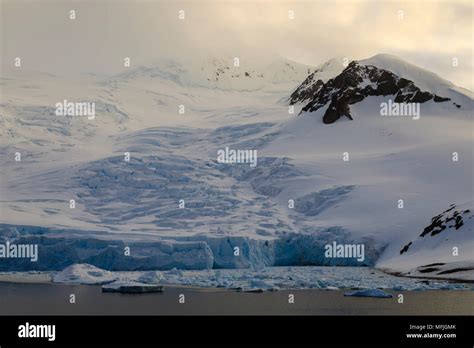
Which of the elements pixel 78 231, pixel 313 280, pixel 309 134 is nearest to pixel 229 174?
pixel 309 134

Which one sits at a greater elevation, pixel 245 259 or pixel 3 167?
pixel 3 167

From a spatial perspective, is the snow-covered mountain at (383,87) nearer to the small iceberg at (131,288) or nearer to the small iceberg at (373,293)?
the small iceberg at (131,288)

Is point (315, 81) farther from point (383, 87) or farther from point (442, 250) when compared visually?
point (442, 250)

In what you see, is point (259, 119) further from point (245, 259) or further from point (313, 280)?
point (313, 280)

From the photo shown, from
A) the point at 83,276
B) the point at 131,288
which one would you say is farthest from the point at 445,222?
the point at 83,276

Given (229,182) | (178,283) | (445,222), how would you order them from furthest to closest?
(229,182) < (445,222) < (178,283)

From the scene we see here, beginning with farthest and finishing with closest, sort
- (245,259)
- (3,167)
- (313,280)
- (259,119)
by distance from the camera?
(259,119) < (3,167) < (245,259) < (313,280)
